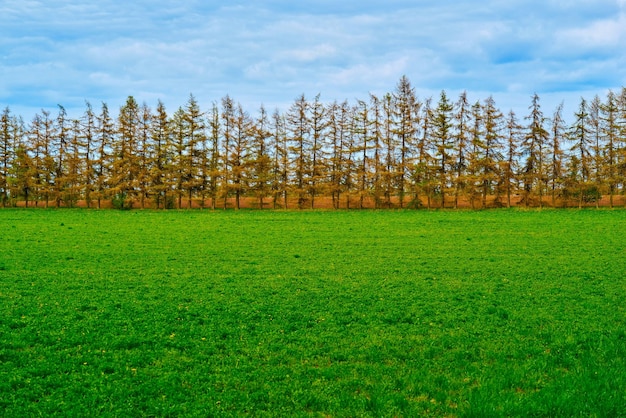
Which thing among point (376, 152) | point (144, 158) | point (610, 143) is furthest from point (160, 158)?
point (610, 143)

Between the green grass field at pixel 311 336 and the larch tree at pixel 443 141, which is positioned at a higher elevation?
the larch tree at pixel 443 141

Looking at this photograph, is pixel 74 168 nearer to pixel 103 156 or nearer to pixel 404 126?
pixel 103 156

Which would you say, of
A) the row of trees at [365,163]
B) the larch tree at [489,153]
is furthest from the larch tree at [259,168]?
the larch tree at [489,153]

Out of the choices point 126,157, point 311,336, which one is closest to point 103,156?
point 126,157

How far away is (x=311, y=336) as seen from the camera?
866cm

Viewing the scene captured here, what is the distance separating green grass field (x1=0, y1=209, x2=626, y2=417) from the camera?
611 centimetres

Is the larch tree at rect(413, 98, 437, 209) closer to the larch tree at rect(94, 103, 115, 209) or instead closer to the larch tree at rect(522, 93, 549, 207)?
the larch tree at rect(522, 93, 549, 207)

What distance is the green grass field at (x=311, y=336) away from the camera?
6105 millimetres

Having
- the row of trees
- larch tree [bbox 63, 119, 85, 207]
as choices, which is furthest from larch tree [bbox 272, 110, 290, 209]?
larch tree [bbox 63, 119, 85, 207]

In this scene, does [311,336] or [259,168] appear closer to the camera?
[311,336]

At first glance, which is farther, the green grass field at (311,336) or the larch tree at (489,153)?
the larch tree at (489,153)

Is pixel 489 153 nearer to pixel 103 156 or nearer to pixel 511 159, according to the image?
pixel 511 159

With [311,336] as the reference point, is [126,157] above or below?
above

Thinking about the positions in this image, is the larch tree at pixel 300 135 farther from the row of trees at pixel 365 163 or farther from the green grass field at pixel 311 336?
the green grass field at pixel 311 336
